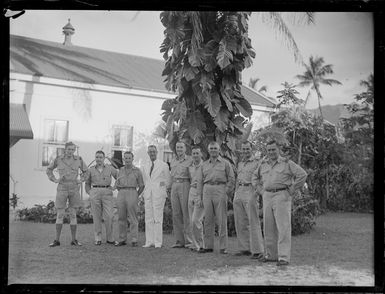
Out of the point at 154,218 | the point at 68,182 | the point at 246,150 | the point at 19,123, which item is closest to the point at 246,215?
the point at 246,150

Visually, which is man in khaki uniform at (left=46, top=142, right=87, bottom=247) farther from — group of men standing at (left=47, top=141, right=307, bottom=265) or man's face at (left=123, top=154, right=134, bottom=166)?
man's face at (left=123, top=154, right=134, bottom=166)

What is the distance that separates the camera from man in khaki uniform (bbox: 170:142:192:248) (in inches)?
216

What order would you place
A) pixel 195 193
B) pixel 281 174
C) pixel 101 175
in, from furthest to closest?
1. pixel 195 193
2. pixel 101 175
3. pixel 281 174

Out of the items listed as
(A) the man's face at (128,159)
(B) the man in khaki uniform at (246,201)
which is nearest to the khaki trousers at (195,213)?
(B) the man in khaki uniform at (246,201)

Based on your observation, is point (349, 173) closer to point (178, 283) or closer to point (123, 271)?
point (178, 283)

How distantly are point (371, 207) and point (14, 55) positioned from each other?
380 centimetres

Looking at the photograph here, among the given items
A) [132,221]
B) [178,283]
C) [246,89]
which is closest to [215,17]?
[246,89]

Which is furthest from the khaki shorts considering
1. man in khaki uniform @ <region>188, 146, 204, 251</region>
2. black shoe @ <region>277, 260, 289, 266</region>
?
black shoe @ <region>277, 260, 289, 266</region>

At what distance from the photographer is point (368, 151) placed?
5055 millimetres

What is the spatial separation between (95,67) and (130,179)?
1278mm

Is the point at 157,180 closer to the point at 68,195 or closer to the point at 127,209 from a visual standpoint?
the point at 127,209

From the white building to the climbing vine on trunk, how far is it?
0.14 m

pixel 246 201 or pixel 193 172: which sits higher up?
pixel 193 172

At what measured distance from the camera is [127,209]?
5500 millimetres
